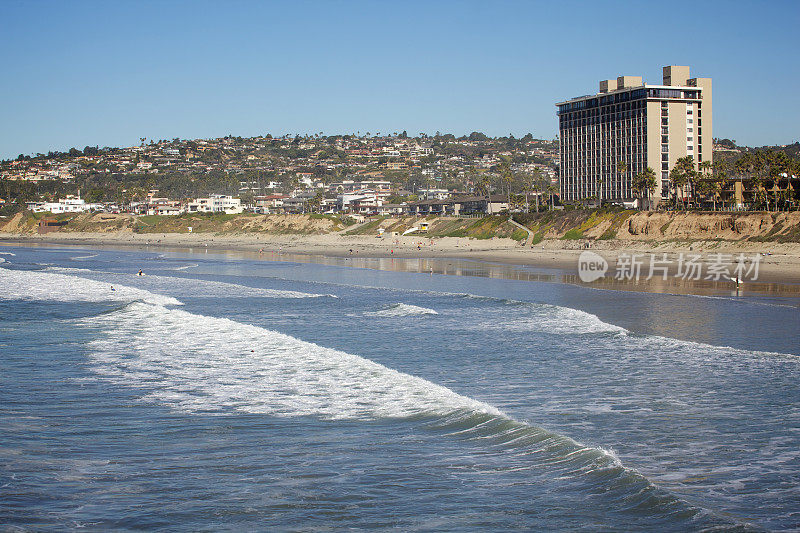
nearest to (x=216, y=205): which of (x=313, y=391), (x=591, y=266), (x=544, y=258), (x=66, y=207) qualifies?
(x=66, y=207)

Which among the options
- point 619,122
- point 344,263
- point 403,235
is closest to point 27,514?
point 344,263

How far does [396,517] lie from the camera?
8633mm

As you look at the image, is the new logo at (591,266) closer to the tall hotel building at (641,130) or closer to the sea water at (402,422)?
the sea water at (402,422)

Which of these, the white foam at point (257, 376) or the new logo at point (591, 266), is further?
the new logo at point (591, 266)

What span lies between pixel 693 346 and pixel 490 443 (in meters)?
10.4

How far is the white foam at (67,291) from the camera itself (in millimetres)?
33344

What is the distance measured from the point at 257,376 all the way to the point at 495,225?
7695cm

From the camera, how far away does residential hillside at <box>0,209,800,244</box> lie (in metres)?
59.8

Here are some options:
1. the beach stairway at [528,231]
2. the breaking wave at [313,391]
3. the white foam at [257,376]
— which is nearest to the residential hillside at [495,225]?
the beach stairway at [528,231]

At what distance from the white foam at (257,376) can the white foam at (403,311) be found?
5.99 meters

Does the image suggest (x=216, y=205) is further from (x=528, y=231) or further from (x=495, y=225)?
(x=528, y=231)

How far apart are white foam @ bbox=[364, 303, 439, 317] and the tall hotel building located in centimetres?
8514

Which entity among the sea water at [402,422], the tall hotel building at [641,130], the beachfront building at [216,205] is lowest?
the sea water at [402,422]

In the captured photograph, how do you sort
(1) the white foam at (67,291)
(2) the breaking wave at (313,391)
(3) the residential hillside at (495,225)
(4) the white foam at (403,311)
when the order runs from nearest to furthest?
(2) the breaking wave at (313,391) < (4) the white foam at (403,311) < (1) the white foam at (67,291) < (3) the residential hillside at (495,225)
